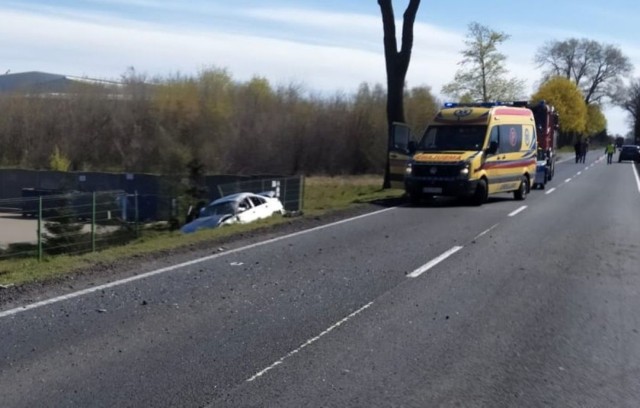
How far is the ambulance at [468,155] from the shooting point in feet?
78.3

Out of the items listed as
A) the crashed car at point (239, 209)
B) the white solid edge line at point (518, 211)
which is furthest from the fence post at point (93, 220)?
the white solid edge line at point (518, 211)

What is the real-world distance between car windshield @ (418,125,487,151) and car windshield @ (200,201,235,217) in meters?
5.85

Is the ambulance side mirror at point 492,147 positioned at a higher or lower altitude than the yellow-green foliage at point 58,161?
higher

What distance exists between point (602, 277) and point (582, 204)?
14.4 meters

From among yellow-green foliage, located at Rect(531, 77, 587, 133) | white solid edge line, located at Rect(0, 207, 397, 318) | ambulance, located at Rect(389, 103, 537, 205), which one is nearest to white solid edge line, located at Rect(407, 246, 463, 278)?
white solid edge line, located at Rect(0, 207, 397, 318)

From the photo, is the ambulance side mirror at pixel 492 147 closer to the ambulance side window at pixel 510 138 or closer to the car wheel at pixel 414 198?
the ambulance side window at pixel 510 138

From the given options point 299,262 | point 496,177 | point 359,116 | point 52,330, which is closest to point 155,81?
point 359,116

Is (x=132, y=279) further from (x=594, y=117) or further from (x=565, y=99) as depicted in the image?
(x=594, y=117)

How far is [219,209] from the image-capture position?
26078mm

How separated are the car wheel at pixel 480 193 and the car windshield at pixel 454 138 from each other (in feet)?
3.24

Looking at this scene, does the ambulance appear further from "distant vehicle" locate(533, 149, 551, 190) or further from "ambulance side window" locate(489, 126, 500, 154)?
"distant vehicle" locate(533, 149, 551, 190)

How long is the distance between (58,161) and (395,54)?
35.0 meters

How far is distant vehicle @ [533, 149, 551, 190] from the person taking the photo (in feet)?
110

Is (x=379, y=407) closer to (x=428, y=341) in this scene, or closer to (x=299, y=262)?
(x=428, y=341)
